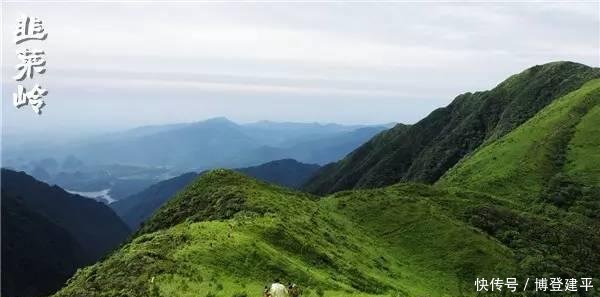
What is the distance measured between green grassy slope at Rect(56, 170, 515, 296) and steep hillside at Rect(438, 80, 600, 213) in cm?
1733

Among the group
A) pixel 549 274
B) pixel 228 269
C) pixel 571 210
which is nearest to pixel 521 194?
pixel 571 210

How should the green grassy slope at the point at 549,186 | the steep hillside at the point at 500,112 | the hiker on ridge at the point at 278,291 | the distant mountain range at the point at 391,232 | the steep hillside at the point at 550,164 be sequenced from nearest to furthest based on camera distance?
1. the hiker on ridge at the point at 278,291
2. the distant mountain range at the point at 391,232
3. the green grassy slope at the point at 549,186
4. the steep hillside at the point at 550,164
5. the steep hillside at the point at 500,112

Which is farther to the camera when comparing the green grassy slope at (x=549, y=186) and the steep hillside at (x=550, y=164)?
the steep hillside at (x=550, y=164)

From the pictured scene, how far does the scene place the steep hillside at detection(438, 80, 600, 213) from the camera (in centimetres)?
8712

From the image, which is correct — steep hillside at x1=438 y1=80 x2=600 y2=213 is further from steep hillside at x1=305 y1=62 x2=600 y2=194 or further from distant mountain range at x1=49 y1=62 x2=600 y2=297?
steep hillside at x1=305 y1=62 x2=600 y2=194

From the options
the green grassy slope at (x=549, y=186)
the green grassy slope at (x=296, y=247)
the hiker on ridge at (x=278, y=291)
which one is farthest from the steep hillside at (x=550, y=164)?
the hiker on ridge at (x=278, y=291)

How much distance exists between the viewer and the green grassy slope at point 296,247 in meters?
36.9

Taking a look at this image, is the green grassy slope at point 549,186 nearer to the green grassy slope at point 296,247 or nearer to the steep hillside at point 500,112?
the green grassy slope at point 296,247

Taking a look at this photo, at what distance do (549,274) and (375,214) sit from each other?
20684 millimetres

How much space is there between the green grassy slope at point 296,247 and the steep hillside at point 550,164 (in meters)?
17.3

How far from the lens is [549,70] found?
18438 cm

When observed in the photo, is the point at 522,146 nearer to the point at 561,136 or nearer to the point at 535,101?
the point at 561,136

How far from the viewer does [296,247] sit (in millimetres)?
49156

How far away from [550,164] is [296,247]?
63637 mm
